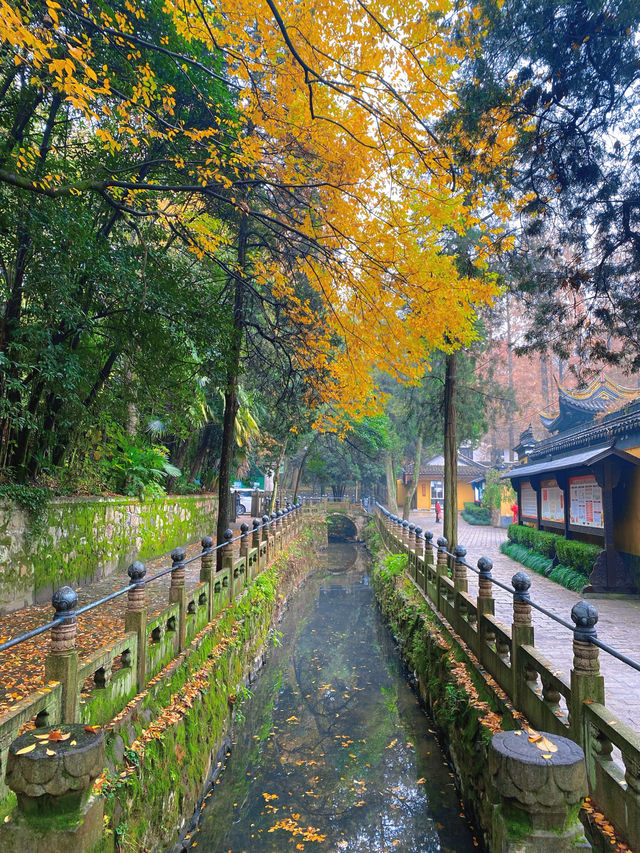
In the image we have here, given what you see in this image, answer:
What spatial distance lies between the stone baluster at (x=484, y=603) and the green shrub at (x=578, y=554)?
5917 millimetres

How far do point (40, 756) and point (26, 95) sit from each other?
7017 mm

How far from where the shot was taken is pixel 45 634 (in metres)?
6.42

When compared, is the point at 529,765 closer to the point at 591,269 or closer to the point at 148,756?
the point at 148,756

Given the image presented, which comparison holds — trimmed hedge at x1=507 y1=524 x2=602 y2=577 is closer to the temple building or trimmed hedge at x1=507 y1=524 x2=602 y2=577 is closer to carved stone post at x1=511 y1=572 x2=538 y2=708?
the temple building

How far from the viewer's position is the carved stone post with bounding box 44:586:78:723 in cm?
354

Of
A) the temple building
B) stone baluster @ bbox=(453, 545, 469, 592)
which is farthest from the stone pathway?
the temple building

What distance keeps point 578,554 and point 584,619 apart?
30.3ft

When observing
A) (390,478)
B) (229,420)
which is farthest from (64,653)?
(390,478)

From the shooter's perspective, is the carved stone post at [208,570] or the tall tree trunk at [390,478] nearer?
the carved stone post at [208,570]

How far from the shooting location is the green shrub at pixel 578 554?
11.2 meters

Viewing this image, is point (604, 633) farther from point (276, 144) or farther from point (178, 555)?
point (276, 144)

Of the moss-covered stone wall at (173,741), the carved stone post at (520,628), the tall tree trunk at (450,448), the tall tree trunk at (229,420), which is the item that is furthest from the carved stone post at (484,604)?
the tall tree trunk at (450,448)

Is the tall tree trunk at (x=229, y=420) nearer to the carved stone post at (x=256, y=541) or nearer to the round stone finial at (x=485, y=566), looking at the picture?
the carved stone post at (x=256, y=541)

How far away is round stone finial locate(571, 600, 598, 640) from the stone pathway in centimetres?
413
